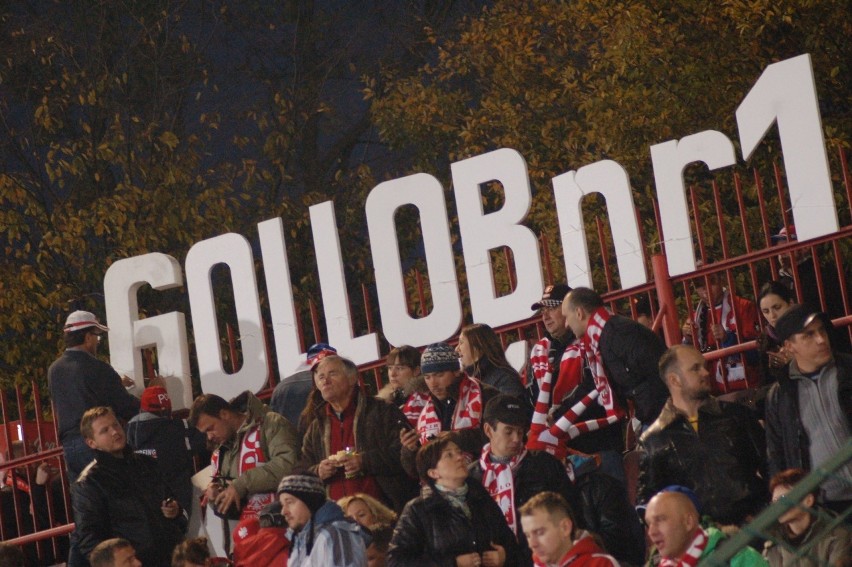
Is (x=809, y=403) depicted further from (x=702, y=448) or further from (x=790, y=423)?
(x=702, y=448)

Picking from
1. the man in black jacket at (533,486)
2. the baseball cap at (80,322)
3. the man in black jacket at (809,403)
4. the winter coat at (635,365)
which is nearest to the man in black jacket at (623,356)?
the winter coat at (635,365)

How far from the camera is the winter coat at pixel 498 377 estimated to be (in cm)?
875

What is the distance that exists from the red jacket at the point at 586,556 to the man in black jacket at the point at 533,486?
0.71m

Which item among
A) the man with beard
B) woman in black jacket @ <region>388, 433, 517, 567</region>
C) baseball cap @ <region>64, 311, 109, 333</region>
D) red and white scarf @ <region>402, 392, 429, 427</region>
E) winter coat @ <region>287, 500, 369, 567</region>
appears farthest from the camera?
baseball cap @ <region>64, 311, 109, 333</region>

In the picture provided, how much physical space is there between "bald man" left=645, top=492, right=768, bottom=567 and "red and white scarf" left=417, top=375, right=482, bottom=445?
78.2 inches

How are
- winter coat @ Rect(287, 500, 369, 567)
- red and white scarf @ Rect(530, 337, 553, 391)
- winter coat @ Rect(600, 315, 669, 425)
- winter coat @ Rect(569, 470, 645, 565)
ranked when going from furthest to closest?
red and white scarf @ Rect(530, 337, 553, 391)
winter coat @ Rect(600, 315, 669, 425)
winter coat @ Rect(287, 500, 369, 567)
winter coat @ Rect(569, 470, 645, 565)

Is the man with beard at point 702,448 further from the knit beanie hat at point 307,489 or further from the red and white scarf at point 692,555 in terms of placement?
the knit beanie hat at point 307,489

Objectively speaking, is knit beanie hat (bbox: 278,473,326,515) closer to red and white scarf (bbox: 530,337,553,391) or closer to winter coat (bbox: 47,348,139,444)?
red and white scarf (bbox: 530,337,553,391)

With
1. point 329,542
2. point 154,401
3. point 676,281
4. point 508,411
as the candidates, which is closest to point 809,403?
point 508,411

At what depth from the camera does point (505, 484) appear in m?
7.69

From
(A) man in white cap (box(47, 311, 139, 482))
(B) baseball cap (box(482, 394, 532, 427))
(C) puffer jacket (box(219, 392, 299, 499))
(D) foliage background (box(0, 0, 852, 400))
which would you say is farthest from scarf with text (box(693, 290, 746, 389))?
(D) foliage background (box(0, 0, 852, 400))

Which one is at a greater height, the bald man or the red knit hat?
the red knit hat

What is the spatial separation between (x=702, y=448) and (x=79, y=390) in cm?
479

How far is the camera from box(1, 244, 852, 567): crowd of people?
7.25 metres
